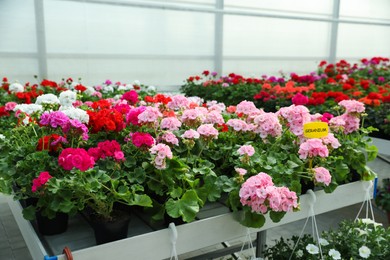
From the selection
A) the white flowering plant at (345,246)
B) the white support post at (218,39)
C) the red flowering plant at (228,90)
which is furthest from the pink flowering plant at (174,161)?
the white support post at (218,39)

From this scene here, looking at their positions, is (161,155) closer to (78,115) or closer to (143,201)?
(143,201)

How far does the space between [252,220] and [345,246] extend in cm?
56

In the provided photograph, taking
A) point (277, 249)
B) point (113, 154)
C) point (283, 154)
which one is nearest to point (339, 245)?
point (277, 249)

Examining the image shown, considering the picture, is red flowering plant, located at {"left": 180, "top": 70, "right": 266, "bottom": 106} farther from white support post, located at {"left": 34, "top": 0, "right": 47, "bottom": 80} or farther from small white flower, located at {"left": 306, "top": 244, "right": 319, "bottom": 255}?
small white flower, located at {"left": 306, "top": 244, "right": 319, "bottom": 255}

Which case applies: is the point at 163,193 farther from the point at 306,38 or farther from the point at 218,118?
the point at 306,38

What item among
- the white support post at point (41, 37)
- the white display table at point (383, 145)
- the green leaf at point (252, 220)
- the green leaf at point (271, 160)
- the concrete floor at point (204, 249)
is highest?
the white support post at point (41, 37)

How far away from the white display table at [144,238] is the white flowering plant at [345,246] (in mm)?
158

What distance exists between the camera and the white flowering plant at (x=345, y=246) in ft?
5.24

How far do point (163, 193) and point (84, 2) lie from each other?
16.7ft

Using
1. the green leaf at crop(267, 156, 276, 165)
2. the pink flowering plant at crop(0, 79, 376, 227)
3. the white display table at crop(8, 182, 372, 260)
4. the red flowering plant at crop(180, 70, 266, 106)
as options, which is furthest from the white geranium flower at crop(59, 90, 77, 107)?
the red flowering plant at crop(180, 70, 266, 106)

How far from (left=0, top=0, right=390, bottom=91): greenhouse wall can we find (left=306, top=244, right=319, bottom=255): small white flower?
199 inches

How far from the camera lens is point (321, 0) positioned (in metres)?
8.22

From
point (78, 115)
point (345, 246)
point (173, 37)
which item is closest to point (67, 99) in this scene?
point (78, 115)

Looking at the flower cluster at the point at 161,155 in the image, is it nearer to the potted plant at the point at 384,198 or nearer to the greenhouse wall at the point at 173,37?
the potted plant at the point at 384,198
